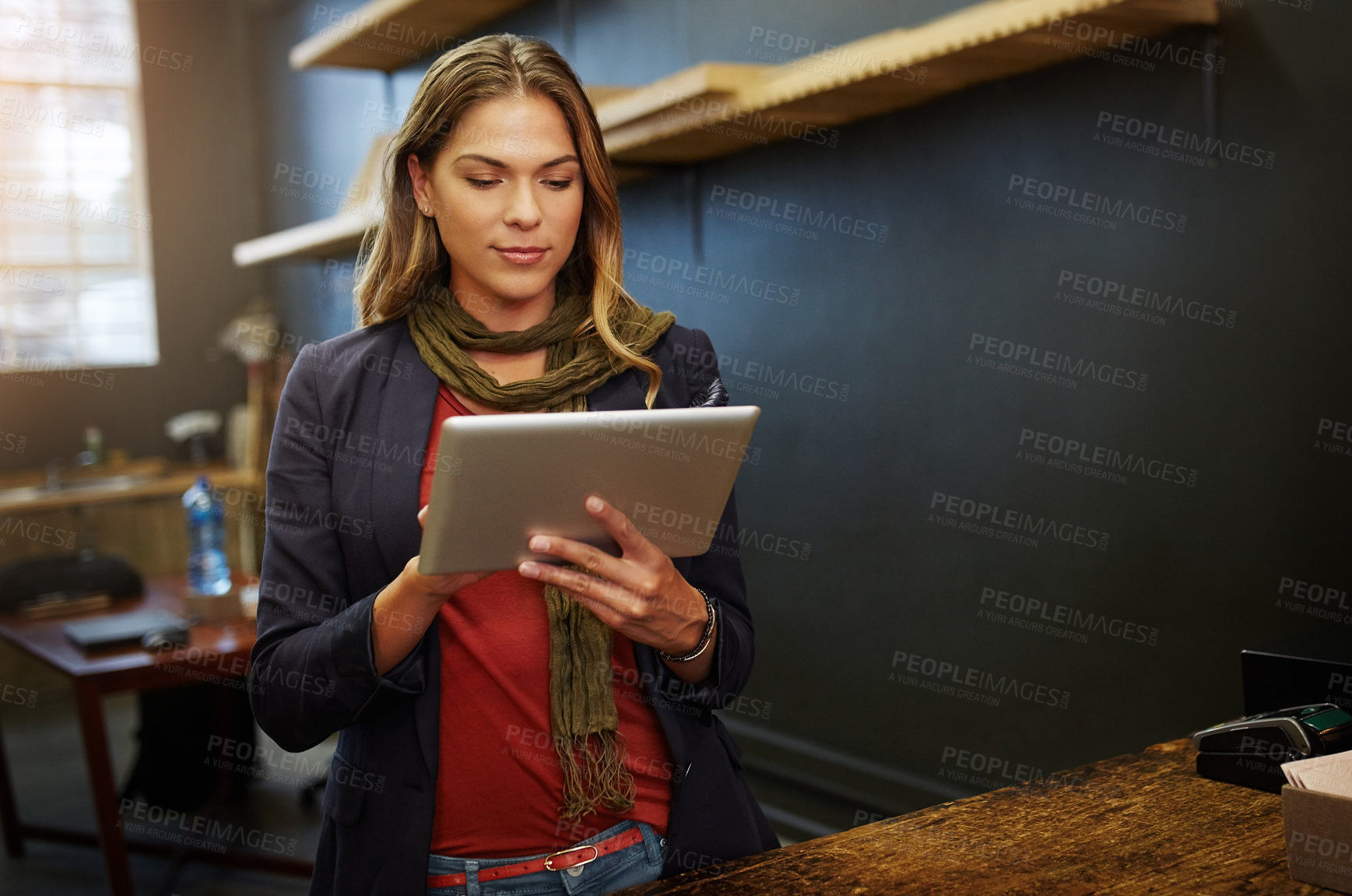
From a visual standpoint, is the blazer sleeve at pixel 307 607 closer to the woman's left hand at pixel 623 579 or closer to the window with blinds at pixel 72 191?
the woman's left hand at pixel 623 579

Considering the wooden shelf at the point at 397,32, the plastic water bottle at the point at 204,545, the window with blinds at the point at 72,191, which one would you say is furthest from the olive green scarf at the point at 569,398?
the window with blinds at the point at 72,191

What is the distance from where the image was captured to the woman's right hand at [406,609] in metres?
1.08

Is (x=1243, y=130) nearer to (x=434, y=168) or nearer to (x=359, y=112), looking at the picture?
(x=434, y=168)

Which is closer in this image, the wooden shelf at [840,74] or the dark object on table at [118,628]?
the wooden shelf at [840,74]

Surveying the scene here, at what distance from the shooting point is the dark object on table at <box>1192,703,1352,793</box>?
1.20 m

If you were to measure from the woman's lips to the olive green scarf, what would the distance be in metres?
0.09

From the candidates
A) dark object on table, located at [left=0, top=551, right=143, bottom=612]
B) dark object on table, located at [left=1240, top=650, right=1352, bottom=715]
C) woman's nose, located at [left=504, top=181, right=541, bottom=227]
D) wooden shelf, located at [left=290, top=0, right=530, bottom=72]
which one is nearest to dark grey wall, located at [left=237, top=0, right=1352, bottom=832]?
dark object on table, located at [left=1240, top=650, right=1352, bottom=715]

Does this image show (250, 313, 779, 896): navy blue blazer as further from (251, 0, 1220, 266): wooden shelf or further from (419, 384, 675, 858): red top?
(251, 0, 1220, 266): wooden shelf

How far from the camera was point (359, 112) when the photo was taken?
4898 mm

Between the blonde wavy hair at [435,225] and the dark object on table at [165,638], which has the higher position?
the blonde wavy hair at [435,225]

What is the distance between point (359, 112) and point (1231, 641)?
13.5ft

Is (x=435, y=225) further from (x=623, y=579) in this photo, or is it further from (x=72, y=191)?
(x=72, y=191)

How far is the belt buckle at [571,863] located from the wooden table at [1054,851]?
17cm

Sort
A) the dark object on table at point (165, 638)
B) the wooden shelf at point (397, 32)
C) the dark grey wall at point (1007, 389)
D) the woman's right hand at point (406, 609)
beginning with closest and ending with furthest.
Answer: the woman's right hand at point (406, 609), the dark grey wall at point (1007, 389), the dark object on table at point (165, 638), the wooden shelf at point (397, 32)
